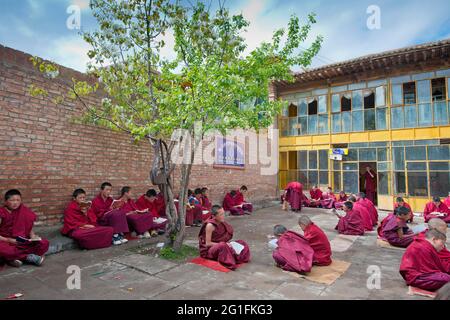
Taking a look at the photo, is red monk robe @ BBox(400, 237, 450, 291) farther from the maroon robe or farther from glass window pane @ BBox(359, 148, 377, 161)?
glass window pane @ BBox(359, 148, 377, 161)

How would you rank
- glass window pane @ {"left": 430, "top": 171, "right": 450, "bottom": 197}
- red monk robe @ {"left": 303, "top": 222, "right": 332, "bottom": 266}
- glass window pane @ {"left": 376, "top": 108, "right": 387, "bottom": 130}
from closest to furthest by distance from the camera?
red monk robe @ {"left": 303, "top": 222, "right": 332, "bottom": 266}, glass window pane @ {"left": 430, "top": 171, "right": 450, "bottom": 197}, glass window pane @ {"left": 376, "top": 108, "right": 387, "bottom": 130}

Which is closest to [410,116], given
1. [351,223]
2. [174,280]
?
[351,223]

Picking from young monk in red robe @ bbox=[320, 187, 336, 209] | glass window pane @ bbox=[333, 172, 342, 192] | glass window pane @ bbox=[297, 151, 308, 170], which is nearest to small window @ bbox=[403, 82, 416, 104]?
glass window pane @ bbox=[333, 172, 342, 192]

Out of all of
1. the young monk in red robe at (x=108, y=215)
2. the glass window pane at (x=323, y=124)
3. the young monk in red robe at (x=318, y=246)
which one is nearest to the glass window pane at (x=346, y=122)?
the glass window pane at (x=323, y=124)

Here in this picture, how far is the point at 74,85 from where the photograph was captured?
5895 mm

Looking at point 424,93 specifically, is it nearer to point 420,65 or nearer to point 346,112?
point 420,65

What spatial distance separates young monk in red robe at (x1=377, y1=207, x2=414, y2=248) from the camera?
6109 millimetres

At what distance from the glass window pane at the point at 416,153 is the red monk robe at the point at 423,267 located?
10915 millimetres

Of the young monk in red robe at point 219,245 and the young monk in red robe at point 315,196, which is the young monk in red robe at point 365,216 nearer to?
the young monk in red robe at point 219,245

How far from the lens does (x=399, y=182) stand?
13320mm

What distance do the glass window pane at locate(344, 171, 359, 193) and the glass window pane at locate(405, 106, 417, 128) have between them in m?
3.31

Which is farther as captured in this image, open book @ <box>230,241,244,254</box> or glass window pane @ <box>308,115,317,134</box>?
glass window pane @ <box>308,115,317,134</box>
